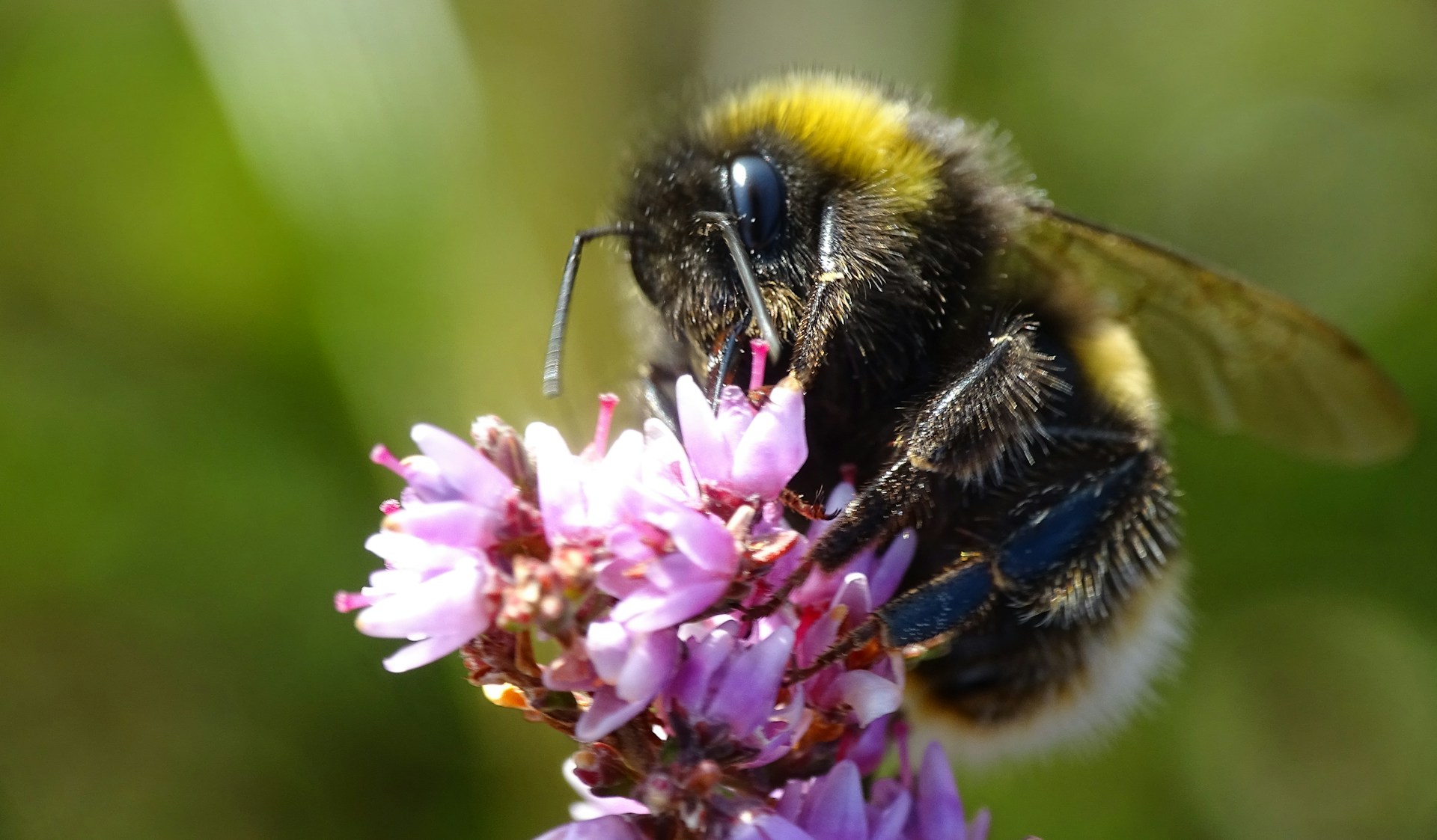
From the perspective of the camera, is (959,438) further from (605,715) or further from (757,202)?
(605,715)

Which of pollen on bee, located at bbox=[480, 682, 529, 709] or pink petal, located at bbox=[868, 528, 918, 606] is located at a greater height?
pink petal, located at bbox=[868, 528, 918, 606]

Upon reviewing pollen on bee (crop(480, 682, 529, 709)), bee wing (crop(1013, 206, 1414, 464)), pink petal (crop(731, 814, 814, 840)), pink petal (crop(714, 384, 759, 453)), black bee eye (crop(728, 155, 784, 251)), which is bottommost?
pink petal (crop(731, 814, 814, 840))

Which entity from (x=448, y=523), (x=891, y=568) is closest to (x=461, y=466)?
(x=448, y=523)

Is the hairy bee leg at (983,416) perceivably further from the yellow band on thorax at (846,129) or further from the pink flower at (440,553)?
the pink flower at (440,553)

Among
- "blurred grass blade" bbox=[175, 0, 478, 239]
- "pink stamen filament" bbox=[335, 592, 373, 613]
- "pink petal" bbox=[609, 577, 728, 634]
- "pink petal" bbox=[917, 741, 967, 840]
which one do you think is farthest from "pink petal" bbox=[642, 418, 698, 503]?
"blurred grass blade" bbox=[175, 0, 478, 239]

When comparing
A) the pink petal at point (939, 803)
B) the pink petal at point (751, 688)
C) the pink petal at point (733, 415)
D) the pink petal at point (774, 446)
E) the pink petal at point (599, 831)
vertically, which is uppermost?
the pink petal at point (733, 415)

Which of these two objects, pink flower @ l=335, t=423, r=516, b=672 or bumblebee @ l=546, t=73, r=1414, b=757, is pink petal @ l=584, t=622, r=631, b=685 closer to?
pink flower @ l=335, t=423, r=516, b=672

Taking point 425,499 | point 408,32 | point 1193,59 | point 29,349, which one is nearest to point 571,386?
point 408,32

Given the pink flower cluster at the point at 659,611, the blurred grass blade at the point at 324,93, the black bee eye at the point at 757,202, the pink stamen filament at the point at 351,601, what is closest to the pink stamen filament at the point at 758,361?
the pink flower cluster at the point at 659,611
